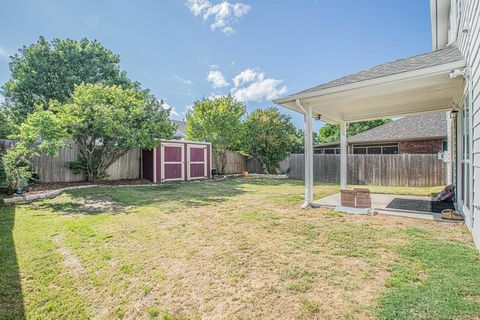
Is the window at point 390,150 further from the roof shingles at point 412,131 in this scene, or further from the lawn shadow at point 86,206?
the lawn shadow at point 86,206

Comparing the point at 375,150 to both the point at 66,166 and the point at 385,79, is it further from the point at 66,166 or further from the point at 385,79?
the point at 66,166

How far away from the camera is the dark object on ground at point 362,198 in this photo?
5286 mm

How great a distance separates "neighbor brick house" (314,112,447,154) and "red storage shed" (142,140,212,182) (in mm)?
9741

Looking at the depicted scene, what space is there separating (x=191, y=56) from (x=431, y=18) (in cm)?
1149

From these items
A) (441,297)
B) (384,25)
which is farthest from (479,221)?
(384,25)

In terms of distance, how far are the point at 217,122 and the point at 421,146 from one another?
11976 millimetres

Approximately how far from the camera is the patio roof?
4133 millimetres

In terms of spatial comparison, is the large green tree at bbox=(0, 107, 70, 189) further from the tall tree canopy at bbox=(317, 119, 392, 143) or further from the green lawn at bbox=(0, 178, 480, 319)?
the tall tree canopy at bbox=(317, 119, 392, 143)

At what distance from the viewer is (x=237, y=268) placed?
2680 mm

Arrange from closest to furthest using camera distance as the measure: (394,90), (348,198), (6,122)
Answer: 1. (394,90)
2. (348,198)
3. (6,122)

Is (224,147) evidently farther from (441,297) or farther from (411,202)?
(441,297)

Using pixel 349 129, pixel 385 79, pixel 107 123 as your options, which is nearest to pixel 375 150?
pixel 385 79

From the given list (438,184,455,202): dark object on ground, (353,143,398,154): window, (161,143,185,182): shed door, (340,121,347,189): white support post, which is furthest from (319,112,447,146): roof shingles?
(161,143,185,182): shed door

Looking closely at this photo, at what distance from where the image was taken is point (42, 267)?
2783mm
